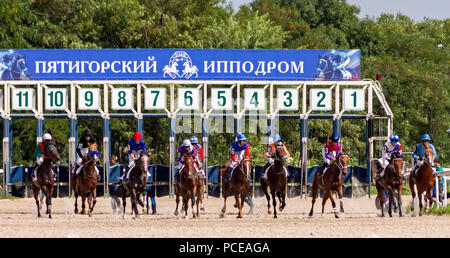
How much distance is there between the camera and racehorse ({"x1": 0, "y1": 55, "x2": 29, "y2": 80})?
30891 millimetres

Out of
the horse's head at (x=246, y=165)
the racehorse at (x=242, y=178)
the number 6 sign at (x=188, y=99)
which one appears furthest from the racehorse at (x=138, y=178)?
the number 6 sign at (x=188, y=99)

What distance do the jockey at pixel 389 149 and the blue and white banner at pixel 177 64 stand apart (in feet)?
24.8

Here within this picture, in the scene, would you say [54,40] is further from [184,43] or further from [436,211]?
[436,211]

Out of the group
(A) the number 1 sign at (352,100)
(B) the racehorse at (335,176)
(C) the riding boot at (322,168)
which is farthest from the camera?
(A) the number 1 sign at (352,100)

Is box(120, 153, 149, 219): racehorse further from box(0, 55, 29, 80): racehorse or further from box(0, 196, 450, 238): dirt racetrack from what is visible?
box(0, 55, 29, 80): racehorse

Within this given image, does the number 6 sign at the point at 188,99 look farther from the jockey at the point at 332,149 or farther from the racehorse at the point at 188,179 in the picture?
the jockey at the point at 332,149

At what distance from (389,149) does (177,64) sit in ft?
30.6

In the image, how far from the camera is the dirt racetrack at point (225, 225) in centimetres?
1839

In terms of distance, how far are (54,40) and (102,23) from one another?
130 inches

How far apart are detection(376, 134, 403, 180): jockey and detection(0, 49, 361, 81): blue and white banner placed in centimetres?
757

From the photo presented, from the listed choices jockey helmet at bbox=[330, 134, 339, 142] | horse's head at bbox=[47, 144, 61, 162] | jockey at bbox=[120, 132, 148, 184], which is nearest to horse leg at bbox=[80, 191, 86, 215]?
horse's head at bbox=[47, 144, 61, 162]

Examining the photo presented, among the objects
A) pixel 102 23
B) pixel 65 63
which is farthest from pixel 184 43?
pixel 65 63

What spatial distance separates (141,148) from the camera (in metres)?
22.7
